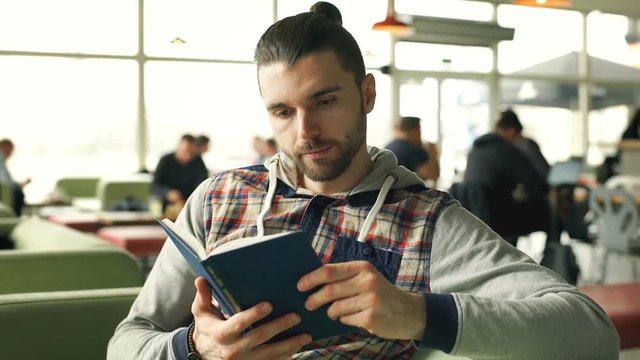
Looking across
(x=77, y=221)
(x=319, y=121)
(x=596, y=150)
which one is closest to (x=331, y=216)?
(x=319, y=121)

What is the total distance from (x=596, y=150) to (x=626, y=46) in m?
1.88

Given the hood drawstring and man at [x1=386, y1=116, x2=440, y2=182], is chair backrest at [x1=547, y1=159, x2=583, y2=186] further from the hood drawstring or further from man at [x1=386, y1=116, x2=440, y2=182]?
the hood drawstring

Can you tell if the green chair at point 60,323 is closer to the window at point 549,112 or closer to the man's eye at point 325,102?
the man's eye at point 325,102

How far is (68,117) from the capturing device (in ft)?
32.6

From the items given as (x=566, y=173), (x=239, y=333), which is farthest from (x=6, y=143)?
(x=239, y=333)

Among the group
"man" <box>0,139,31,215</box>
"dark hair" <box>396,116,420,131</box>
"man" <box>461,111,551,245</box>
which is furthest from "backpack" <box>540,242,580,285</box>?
"man" <box>0,139,31,215</box>

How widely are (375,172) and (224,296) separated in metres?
0.52

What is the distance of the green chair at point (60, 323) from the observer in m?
1.67

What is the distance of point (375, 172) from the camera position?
1450 millimetres

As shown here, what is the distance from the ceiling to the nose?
1222 cm

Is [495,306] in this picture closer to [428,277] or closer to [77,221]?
[428,277]

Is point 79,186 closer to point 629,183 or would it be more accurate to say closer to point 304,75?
point 629,183

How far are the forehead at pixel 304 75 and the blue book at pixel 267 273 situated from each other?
1.25 ft

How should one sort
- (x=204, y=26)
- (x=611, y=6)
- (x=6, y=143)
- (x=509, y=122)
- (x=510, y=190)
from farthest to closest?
(x=611, y=6) < (x=204, y=26) < (x=6, y=143) < (x=509, y=122) < (x=510, y=190)
